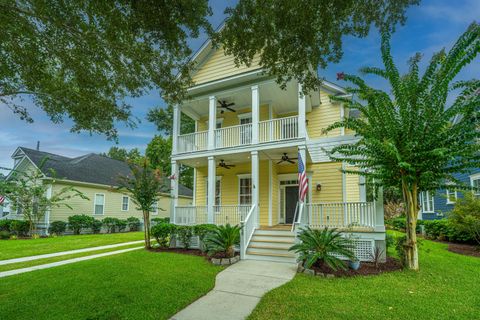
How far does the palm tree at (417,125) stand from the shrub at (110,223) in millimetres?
16840

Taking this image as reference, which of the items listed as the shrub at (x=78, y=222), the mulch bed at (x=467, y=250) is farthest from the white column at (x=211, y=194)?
the shrub at (x=78, y=222)

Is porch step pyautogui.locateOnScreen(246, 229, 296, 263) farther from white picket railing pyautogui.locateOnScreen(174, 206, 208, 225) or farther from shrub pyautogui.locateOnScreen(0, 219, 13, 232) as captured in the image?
shrub pyautogui.locateOnScreen(0, 219, 13, 232)

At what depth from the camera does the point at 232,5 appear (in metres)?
4.83

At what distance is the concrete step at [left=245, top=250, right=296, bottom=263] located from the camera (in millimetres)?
8070

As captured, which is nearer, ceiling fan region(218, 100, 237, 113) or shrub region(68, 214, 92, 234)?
ceiling fan region(218, 100, 237, 113)

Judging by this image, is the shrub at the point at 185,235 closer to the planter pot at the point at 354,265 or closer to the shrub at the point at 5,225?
the planter pot at the point at 354,265

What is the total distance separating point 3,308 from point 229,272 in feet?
14.7

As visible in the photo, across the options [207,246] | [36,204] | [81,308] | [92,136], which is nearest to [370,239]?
[207,246]

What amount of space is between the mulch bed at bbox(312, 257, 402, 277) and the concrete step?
139cm

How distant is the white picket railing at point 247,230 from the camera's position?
8734 mm

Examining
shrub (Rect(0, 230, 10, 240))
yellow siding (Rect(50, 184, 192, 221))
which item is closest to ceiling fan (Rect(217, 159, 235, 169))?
yellow siding (Rect(50, 184, 192, 221))

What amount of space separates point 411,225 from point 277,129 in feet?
18.5

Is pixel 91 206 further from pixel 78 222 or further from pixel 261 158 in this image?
pixel 261 158

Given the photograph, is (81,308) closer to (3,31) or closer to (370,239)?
(3,31)
